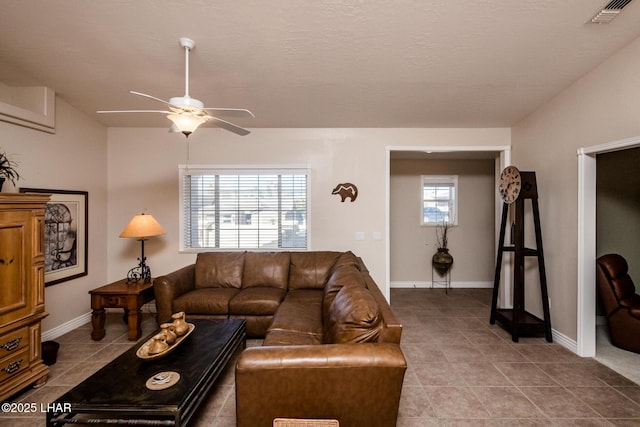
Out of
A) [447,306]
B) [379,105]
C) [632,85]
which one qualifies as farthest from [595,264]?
[379,105]

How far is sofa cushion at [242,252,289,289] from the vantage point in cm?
379

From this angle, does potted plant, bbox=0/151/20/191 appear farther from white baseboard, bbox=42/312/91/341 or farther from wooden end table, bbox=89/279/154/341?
white baseboard, bbox=42/312/91/341

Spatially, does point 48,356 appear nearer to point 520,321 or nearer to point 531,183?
point 520,321

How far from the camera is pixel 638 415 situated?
2.11m

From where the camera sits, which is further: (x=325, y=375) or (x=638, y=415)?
(x=638, y=415)

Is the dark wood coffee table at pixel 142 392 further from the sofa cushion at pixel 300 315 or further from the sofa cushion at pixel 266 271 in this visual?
the sofa cushion at pixel 266 271

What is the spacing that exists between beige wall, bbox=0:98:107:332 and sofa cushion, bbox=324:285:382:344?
140 inches

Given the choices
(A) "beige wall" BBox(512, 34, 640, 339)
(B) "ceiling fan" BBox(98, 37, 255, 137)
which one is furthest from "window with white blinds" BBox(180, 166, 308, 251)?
(A) "beige wall" BBox(512, 34, 640, 339)

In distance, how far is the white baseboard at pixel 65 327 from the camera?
3.33 meters

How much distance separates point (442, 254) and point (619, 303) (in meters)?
2.65

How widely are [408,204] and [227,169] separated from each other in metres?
3.58

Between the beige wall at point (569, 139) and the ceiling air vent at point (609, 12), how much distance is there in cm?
59

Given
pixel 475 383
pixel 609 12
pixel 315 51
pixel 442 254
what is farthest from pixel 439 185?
pixel 315 51

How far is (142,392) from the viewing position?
1.68 metres
